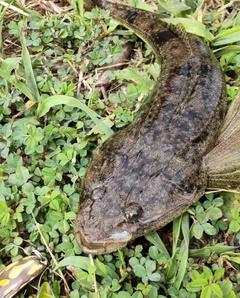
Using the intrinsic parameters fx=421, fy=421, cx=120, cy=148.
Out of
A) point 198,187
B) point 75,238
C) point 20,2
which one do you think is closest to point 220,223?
point 198,187

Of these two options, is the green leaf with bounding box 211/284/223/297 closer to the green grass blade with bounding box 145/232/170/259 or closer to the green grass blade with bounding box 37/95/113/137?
the green grass blade with bounding box 145/232/170/259

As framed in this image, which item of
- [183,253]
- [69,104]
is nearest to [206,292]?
[183,253]

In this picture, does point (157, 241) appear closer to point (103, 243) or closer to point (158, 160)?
point (103, 243)

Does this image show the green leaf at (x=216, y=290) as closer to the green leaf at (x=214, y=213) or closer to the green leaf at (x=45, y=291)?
the green leaf at (x=214, y=213)

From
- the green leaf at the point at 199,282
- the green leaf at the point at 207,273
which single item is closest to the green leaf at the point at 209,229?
the green leaf at the point at 207,273

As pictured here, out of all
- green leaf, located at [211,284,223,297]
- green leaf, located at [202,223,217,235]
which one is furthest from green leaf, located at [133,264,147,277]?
green leaf, located at [202,223,217,235]

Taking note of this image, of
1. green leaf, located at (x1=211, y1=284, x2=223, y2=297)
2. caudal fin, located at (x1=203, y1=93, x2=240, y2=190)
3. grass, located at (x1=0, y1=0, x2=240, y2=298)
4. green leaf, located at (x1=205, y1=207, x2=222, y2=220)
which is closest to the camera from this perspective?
green leaf, located at (x1=211, y1=284, x2=223, y2=297)
